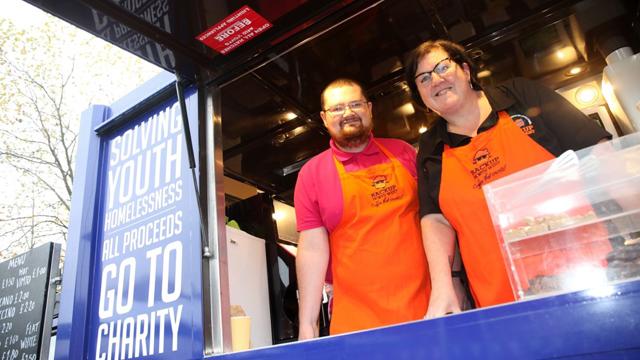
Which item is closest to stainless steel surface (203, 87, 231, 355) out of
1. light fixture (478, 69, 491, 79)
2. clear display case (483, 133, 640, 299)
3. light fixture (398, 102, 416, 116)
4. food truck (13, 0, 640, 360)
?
food truck (13, 0, 640, 360)

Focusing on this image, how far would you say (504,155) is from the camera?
1334mm

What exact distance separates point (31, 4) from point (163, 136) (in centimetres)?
80

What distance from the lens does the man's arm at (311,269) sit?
5.36 ft

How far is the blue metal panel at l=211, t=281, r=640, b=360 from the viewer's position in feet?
1.87

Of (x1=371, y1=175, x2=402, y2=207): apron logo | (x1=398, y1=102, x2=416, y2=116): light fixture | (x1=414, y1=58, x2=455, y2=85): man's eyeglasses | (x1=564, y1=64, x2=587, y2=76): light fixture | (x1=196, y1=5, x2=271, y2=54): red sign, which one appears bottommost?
(x1=371, y1=175, x2=402, y2=207): apron logo

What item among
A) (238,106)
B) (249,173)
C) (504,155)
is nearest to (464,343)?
(504,155)

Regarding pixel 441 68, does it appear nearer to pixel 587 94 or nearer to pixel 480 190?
pixel 480 190

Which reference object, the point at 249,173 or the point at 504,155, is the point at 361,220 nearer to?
the point at 504,155

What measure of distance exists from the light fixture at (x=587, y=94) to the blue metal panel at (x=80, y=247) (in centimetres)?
302

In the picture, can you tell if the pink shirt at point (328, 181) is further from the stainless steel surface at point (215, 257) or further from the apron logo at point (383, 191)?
the stainless steel surface at point (215, 257)

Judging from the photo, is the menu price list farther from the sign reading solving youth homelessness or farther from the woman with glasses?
the woman with glasses

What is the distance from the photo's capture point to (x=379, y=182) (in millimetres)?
1736

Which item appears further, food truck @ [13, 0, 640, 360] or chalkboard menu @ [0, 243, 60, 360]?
chalkboard menu @ [0, 243, 60, 360]

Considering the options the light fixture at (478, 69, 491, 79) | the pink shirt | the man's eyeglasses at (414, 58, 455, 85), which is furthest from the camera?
the light fixture at (478, 69, 491, 79)
